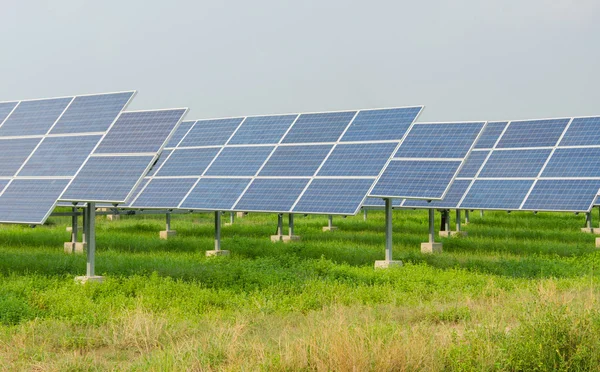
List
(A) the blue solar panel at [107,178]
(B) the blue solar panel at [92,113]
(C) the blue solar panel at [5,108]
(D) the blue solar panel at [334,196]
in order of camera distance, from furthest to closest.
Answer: (C) the blue solar panel at [5,108] → (D) the blue solar panel at [334,196] → (B) the blue solar panel at [92,113] → (A) the blue solar panel at [107,178]

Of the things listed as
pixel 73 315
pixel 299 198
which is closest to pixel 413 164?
pixel 299 198

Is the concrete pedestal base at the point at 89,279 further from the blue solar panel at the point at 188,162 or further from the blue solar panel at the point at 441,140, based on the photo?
the blue solar panel at the point at 441,140

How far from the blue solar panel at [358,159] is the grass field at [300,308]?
2169 mm

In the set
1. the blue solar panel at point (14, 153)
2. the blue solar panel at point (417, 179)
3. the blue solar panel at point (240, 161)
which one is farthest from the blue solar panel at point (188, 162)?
the blue solar panel at point (14, 153)

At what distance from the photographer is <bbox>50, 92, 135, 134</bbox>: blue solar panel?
667 inches

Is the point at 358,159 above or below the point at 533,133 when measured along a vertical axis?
below

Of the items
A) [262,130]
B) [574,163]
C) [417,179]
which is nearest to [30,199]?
[417,179]

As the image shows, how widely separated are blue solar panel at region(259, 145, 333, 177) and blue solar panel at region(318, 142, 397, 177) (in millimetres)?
389

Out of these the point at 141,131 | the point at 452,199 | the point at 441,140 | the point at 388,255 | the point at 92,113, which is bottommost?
the point at 388,255

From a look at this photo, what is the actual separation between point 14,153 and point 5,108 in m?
3.42

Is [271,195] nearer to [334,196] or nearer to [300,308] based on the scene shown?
[334,196]

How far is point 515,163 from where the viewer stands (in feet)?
85.6

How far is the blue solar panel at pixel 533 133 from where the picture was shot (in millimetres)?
26928

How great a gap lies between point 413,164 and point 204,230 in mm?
10416
